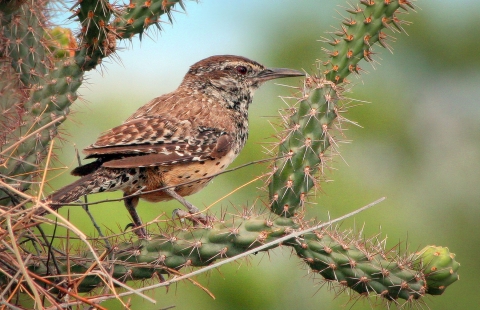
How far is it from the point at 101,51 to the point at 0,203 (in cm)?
81

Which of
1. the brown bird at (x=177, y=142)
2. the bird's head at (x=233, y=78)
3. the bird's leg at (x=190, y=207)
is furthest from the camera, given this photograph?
the bird's head at (x=233, y=78)

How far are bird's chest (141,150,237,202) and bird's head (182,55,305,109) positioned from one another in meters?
0.56

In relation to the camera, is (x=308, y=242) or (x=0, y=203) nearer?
(x=308, y=242)

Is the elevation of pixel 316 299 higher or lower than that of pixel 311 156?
lower

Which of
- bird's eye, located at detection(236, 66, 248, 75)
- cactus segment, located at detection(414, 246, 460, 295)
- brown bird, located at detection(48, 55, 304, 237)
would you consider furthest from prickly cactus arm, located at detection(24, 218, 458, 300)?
bird's eye, located at detection(236, 66, 248, 75)

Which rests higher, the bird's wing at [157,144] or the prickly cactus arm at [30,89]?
the prickly cactus arm at [30,89]

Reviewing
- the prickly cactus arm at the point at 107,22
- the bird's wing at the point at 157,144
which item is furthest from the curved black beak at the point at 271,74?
the prickly cactus arm at the point at 107,22

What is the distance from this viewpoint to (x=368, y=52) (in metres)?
3.39

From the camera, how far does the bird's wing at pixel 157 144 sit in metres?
3.63

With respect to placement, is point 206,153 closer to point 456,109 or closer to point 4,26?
point 4,26

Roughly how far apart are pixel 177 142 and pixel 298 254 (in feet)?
3.07

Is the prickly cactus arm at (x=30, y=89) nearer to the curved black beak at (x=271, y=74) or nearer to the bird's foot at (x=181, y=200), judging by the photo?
the bird's foot at (x=181, y=200)

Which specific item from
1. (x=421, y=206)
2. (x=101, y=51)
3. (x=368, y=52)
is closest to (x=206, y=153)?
(x=101, y=51)

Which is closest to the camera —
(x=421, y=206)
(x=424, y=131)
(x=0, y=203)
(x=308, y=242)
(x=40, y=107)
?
(x=308, y=242)
